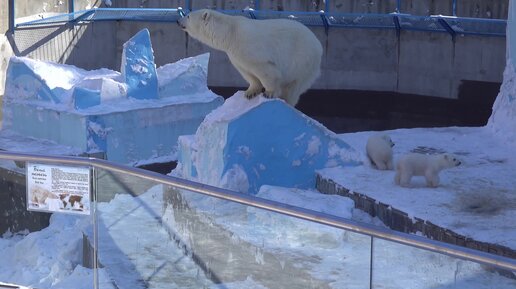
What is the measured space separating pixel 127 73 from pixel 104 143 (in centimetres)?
112

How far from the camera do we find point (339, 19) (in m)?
16.2

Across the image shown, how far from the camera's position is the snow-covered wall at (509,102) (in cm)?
895

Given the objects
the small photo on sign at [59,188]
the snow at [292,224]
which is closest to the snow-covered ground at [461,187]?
the snow at [292,224]

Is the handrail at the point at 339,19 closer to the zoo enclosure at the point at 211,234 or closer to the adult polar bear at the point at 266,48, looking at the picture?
the adult polar bear at the point at 266,48

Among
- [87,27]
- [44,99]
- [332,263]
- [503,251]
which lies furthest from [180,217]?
[87,27]

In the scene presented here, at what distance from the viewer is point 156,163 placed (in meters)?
12.4

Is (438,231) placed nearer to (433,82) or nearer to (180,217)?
(180,217)

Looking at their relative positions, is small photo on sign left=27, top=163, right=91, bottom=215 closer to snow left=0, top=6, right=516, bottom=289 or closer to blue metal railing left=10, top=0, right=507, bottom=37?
snow left=0, top=6, right=516, bottom=289

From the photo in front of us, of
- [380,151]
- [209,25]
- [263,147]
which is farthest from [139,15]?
[380,151]

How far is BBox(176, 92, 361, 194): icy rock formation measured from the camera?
760 cm

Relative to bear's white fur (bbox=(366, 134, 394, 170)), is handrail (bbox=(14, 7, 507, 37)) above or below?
above

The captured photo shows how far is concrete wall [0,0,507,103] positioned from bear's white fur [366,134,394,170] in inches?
301

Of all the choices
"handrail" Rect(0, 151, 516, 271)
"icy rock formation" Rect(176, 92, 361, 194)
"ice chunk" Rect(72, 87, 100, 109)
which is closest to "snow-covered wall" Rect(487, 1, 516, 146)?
"icy rock formation" Rect(176, 92, 361, 194)

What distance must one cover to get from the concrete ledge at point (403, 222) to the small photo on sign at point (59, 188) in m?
3.01
